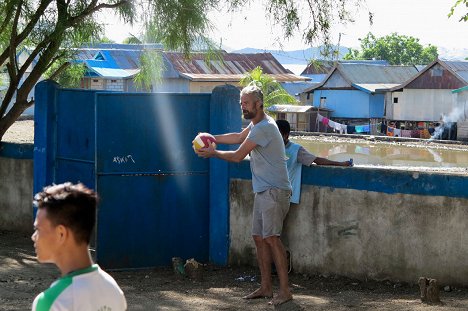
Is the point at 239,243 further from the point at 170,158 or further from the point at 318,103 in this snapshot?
the point at 318,103

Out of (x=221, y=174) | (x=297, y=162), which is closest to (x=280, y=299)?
(x=297, y=162)

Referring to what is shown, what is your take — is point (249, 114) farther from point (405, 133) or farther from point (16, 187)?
point (405, 133)

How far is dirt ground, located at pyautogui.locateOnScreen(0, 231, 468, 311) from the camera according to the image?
21.6ft

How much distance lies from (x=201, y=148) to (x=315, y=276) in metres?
1.89

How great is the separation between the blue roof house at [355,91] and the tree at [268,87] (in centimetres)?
945

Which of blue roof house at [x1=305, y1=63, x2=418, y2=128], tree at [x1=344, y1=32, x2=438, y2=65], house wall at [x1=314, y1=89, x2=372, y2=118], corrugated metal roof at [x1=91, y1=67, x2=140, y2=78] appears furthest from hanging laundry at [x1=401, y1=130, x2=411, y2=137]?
tree at [x1=344, y1=32, x2=438, y2=65]

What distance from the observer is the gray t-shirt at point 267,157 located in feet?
21.8

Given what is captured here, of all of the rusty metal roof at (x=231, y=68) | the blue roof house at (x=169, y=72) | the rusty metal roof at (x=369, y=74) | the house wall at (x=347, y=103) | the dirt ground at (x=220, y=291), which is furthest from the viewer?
the rusty metal roof at (x=369, y=74)

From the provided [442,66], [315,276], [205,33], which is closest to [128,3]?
[205,33]

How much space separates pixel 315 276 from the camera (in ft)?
25.6

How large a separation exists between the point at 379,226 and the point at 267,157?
1363 mm

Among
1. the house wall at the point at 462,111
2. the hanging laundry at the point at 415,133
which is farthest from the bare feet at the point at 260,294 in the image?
the hanging laundry at the point at 415,133

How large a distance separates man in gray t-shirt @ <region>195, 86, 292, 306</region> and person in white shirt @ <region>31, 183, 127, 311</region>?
3.89m

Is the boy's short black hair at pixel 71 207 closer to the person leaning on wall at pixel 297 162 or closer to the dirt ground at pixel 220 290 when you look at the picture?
the dirt ground at pixel 220 290
